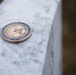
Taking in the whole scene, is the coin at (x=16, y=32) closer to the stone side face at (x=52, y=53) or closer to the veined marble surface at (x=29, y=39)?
the veined marble surface at (x=29, y=39)

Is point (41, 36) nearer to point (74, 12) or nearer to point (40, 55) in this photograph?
point (40, 55)

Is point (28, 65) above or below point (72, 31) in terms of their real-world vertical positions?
below

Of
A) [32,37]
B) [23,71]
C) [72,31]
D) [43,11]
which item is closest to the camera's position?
[23,71]

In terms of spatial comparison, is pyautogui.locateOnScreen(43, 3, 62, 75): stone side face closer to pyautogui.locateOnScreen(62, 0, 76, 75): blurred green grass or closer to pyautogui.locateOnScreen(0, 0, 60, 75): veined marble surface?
pyautogui.locateOnScreen(0, 0, 60, 75): veined marble surface

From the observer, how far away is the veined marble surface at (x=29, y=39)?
0.64 metres

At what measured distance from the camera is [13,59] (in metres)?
0.66

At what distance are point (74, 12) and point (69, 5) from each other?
14 centimetres

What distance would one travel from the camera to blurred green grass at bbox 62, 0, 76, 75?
218cm

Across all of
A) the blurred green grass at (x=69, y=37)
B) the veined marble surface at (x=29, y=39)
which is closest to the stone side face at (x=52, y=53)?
the veined marble surface at (x=29, y=39)

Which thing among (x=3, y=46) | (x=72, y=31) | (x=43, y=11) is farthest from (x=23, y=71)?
(x=72, y=31)

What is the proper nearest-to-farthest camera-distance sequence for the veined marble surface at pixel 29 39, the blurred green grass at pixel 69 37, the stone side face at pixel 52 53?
the veined marble surface at pixel 29 39
the stone side face at pixel 52 53
the blurred green grass at pixel 69 37

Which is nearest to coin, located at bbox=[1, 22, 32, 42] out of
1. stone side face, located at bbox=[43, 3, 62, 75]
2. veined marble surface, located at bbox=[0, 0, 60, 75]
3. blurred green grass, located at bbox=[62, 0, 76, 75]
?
veined marble surface, located at bbox=[0, 0, 60, 75]

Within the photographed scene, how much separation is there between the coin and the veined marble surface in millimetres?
19

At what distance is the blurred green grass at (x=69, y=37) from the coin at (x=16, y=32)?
1.47 metres
